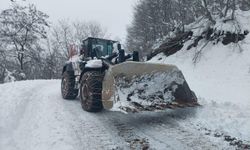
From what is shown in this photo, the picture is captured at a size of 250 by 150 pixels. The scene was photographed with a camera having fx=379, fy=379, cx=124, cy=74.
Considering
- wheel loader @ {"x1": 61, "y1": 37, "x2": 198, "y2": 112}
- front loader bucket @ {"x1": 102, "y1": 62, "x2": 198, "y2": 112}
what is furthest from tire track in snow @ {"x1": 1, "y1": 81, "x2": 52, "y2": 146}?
front loader bucket @ {"x1": 102, "y1": 62, "x2": 198, "y2": 112}

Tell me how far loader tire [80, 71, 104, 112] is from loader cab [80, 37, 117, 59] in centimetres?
177

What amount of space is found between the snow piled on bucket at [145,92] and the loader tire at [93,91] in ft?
3.30

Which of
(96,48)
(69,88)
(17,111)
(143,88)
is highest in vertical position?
(96,48)

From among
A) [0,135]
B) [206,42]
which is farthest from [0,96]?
[206,42]

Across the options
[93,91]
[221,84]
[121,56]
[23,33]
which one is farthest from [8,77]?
[93,91]

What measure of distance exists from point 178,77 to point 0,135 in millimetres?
3928

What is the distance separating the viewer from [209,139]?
250 inches

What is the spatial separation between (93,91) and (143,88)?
133cm

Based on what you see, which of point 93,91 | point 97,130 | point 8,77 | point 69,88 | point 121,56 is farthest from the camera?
point 8,77

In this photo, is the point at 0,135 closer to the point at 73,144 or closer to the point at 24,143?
the point at 24,143

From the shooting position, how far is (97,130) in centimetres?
740

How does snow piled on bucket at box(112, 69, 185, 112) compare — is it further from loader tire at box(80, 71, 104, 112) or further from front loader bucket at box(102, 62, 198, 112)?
loader tire at box(80, 71, 104, 112)

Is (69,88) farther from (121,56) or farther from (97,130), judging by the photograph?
(97,130)

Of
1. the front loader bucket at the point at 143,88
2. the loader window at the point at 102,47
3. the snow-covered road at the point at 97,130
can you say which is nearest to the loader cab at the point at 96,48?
the loader window at the point at 102,47
